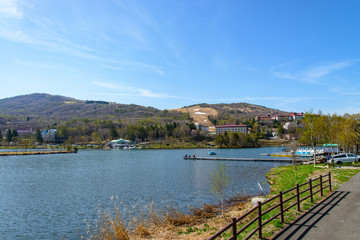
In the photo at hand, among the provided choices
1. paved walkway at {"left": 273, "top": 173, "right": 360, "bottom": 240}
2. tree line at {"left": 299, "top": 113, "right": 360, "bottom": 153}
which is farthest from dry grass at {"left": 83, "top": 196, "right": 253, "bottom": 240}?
tree line at {"left": 299, "top": 113, "right": 360, "bottom": 153}

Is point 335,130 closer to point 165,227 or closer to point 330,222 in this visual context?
point 330,222

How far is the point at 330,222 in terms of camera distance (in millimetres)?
12914

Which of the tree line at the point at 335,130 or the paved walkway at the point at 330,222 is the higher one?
the tree line at the point at 335,130

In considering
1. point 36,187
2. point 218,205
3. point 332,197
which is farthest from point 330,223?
point 36,187

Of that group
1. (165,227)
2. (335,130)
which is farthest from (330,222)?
(335,130)

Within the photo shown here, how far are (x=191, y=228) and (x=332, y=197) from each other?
10.2 metres

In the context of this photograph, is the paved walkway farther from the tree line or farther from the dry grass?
the tree line

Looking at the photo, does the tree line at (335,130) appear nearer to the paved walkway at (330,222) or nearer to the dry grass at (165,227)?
the paved walkway at (330,222)

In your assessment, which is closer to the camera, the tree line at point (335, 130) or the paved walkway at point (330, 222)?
the paved walkway at point (330, 222)

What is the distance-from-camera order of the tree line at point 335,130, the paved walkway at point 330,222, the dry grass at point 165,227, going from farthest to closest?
the tree line at point 335,130, the dry grass at point 165,227, the paved walkway at point 330,222

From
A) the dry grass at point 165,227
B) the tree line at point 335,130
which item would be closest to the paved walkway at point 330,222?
the dry grass at point 165,227

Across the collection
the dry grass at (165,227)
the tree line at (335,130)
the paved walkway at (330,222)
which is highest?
the tree line at (335,130)

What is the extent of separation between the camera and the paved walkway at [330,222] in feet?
36.9

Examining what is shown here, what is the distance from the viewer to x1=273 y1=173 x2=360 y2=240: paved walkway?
11258 millimetres
